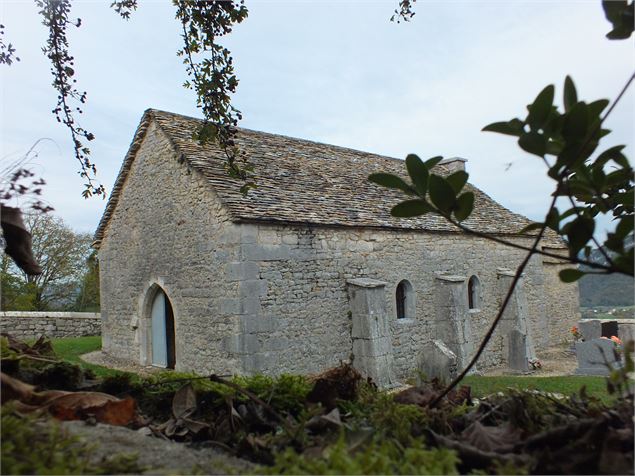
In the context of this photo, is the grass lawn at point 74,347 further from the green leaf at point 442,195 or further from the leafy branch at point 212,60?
the green leaf at point 442,195

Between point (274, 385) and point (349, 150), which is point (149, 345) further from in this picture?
point (274, 385)

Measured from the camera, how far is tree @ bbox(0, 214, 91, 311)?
74.2 feet

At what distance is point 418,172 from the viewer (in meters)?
Result: 1.53

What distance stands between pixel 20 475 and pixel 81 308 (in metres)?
28.0

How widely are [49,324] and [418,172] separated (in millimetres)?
20933

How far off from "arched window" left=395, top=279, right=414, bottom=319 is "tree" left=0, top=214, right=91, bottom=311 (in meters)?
16.8

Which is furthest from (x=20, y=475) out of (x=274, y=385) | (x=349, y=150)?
(x=349, y=150)

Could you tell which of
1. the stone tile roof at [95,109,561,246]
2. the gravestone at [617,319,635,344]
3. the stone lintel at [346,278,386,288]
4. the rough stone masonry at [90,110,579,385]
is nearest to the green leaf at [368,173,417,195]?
the rough stone masonry at [90,110,579,385]

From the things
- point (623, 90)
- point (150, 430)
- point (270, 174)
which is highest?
point (270, 174)

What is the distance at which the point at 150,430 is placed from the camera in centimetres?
171

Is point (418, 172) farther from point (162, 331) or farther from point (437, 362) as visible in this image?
point (162, 331)

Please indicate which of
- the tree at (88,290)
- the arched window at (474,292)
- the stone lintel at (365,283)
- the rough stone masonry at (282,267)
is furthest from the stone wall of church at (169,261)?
the tree at (88,290)

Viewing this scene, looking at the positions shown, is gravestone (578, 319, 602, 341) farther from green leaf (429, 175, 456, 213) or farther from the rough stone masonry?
green leaf (429, 175, 456, 213)

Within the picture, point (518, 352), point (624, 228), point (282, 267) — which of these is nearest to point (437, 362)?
point (282, 267)
